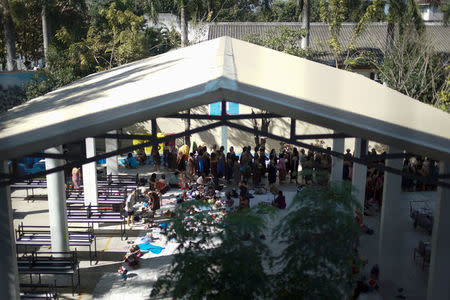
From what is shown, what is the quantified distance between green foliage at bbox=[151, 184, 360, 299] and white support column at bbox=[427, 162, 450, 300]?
9.45ft

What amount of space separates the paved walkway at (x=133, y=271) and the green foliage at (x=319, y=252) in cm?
484

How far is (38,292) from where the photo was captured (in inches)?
353

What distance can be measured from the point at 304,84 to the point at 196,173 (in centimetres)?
1065

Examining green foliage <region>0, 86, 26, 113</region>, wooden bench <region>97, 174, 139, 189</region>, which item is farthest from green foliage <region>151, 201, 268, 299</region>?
green foliage <region>0, 86, 26, 113</region>

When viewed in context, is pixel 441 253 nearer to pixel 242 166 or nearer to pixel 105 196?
pixel 105 196

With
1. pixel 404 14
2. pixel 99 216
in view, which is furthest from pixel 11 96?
pixel 404 14

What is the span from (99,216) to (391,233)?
770 cm

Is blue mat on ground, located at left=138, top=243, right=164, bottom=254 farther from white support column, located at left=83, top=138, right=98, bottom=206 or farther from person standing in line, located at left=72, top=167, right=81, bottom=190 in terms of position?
person standing in line, located at left=72, top=167, right=81, bottom=190

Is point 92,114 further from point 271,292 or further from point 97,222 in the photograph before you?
point 97,222

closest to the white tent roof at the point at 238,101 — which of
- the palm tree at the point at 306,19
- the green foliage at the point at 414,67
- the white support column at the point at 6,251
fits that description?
the white support column at the point at 6,251

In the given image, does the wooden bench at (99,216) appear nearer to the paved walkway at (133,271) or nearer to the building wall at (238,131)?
the paved walkway at (133,271)

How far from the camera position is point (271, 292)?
210 inches

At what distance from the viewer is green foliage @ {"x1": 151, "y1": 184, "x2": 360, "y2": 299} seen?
16.5ft

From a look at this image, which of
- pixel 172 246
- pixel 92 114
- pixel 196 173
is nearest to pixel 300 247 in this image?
pixel 92 114
